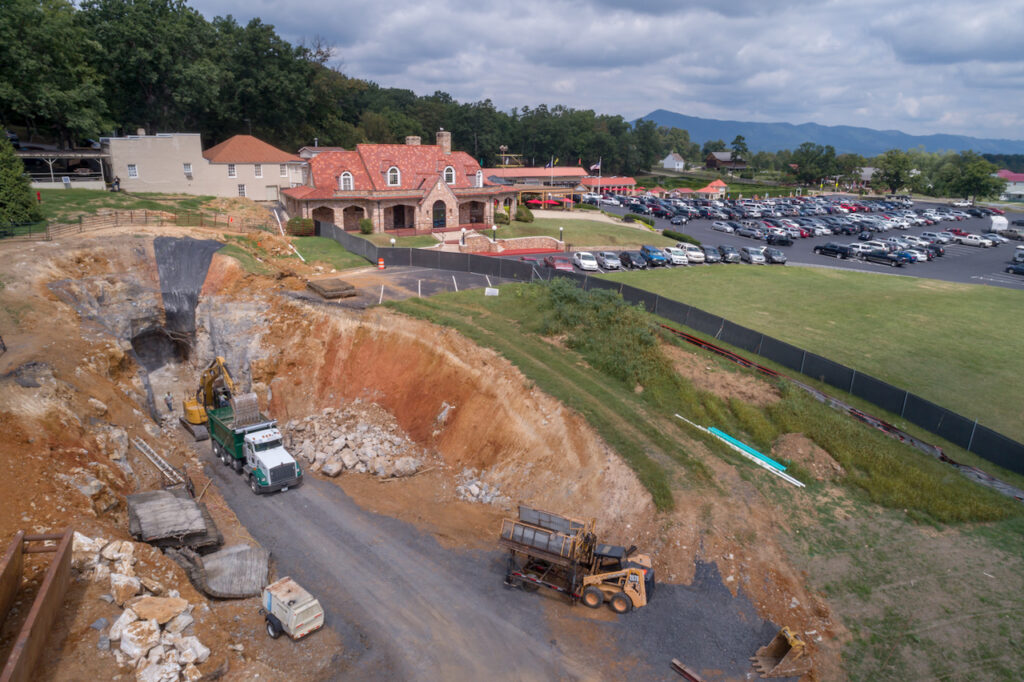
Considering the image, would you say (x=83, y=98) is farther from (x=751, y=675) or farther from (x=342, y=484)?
(x=751, y=675)

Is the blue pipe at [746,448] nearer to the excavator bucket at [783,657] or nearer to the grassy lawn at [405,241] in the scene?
the excavator bucket at [783,657]

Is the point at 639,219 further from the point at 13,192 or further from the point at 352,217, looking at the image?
the point at 13,192

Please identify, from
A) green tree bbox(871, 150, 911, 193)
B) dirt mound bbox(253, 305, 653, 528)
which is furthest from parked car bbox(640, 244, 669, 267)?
green tree bbox(871, 150, 911, 193)

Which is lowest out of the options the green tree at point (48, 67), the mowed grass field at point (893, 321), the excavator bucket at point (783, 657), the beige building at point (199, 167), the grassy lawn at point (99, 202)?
the excavator bucket at point (783, 657)

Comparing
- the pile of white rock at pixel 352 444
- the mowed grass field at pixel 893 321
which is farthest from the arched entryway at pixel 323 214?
the pile of white rock at pixel 352 444

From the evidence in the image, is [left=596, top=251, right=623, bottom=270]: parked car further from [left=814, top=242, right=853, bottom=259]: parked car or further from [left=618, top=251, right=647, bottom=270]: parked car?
[left=814, top=242, right=853, bottom=259]: parked car

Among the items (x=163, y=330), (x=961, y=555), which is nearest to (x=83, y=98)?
(x=163, y=330)
